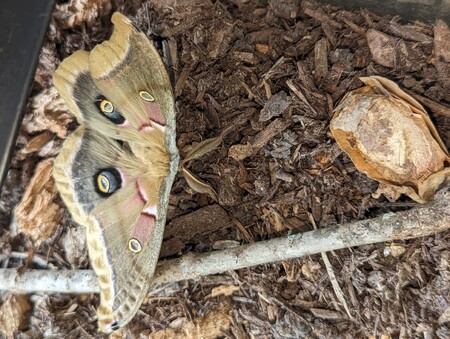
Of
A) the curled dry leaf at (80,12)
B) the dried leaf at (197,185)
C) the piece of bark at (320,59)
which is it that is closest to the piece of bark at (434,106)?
the piece of bark at (320,59)

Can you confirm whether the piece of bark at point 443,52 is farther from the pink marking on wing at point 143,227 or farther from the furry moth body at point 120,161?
the pink marking on wing at point 143,227

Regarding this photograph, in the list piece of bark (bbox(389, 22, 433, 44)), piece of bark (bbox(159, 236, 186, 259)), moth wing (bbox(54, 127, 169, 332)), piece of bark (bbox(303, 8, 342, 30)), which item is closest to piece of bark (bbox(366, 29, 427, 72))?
piece of bark (bbox(389, 22, 433, 44))

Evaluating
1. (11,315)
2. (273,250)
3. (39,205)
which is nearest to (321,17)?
(273,250)

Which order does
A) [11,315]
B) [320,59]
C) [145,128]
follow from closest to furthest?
1. [145,128]
2. [320,59]
3. [11,315]

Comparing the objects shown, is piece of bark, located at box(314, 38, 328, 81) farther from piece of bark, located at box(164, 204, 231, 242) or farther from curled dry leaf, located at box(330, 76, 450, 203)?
piece of bark, located at box(164, 204, 231, 242)

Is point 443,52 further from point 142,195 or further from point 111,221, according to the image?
point 111,221

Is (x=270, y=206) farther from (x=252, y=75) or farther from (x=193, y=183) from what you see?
(x=252, y=75)

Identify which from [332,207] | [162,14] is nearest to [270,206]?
[332,207]
